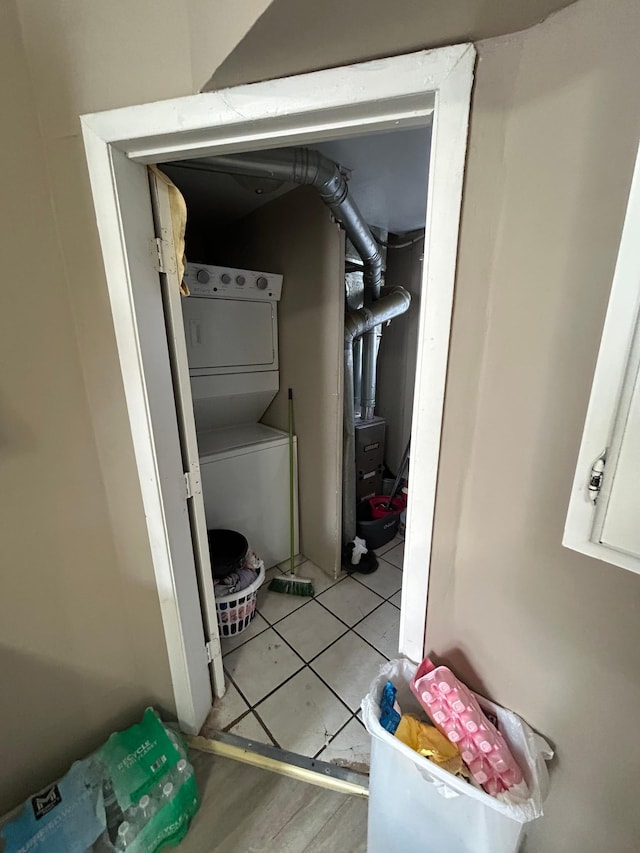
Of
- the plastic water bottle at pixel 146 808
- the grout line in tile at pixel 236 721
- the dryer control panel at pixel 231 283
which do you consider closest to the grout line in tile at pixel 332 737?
the grout line in tile at pixel 236 721

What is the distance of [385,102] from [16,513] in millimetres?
1216

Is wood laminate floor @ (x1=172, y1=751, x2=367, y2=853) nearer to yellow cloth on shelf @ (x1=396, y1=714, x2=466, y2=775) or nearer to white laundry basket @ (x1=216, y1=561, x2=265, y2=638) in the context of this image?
white laundry basket @ (x1=216, y1=561, x2=265, y2=638)

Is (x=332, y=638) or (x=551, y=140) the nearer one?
(x=551, y=140)

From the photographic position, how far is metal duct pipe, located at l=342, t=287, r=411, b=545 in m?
1.93

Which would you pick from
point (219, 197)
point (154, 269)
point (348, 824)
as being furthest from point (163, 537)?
point (219, 197)

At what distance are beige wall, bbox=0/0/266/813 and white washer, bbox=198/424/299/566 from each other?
2.29 ft

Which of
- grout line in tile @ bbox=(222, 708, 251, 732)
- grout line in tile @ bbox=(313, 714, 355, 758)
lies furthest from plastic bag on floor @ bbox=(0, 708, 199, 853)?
grout line in tile @ bbox=(313, 714, 355, 758)

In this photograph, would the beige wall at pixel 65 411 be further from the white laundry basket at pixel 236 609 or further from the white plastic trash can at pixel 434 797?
the white plastic trash can at pixel 434 797

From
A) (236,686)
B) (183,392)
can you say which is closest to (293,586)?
(236,686)

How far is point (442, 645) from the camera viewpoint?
80 centimetres

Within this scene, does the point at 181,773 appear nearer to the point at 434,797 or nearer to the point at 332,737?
the point at 332,737

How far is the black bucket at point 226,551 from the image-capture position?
1518mm

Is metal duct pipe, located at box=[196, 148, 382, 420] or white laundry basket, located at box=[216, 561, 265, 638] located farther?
white laundry basket, located at box=[216, 561, 265, 638]

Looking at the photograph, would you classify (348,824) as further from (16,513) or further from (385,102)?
(385,102)
